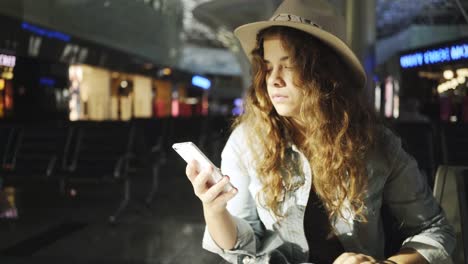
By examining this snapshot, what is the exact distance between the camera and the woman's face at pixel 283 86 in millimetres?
1496

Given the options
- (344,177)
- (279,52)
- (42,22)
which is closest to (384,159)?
(344,177)

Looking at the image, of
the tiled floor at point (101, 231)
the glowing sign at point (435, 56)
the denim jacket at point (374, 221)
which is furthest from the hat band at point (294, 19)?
the glowing sign at point (435, 56)

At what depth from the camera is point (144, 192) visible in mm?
7203

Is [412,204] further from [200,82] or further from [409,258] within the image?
[200,82]

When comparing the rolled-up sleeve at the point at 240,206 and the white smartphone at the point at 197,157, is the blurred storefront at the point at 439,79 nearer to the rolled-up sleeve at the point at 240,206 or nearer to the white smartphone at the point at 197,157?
the rolled-up sleeve at the point at 240,206

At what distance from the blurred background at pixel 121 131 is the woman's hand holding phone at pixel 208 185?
22.9 inches

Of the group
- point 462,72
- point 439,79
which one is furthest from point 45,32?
point 462,72

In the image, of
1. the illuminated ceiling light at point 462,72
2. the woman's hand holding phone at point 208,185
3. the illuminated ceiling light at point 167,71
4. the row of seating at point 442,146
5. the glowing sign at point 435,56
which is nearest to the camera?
the woman's hand holding phone at point 208,185

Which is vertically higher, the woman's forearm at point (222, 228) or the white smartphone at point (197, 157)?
the white smartphone at point (197, 157)

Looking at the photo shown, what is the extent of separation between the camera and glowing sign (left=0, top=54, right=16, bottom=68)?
376 inches

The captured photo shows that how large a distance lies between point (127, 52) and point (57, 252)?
1330 centimetres

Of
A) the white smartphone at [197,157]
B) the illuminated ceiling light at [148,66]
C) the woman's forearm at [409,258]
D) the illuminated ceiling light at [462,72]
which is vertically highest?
the illuminated ceiling light at [148,66]

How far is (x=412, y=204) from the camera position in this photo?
155 centimetres

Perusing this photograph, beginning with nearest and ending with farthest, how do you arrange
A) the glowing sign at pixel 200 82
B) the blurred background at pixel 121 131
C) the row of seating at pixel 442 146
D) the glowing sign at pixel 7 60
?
the blurred background at pixel 121 131 < the row of seating at pixel 442 146 < the glowing sign at pixel 7 60 < the glowing sign at pixel 200 82
